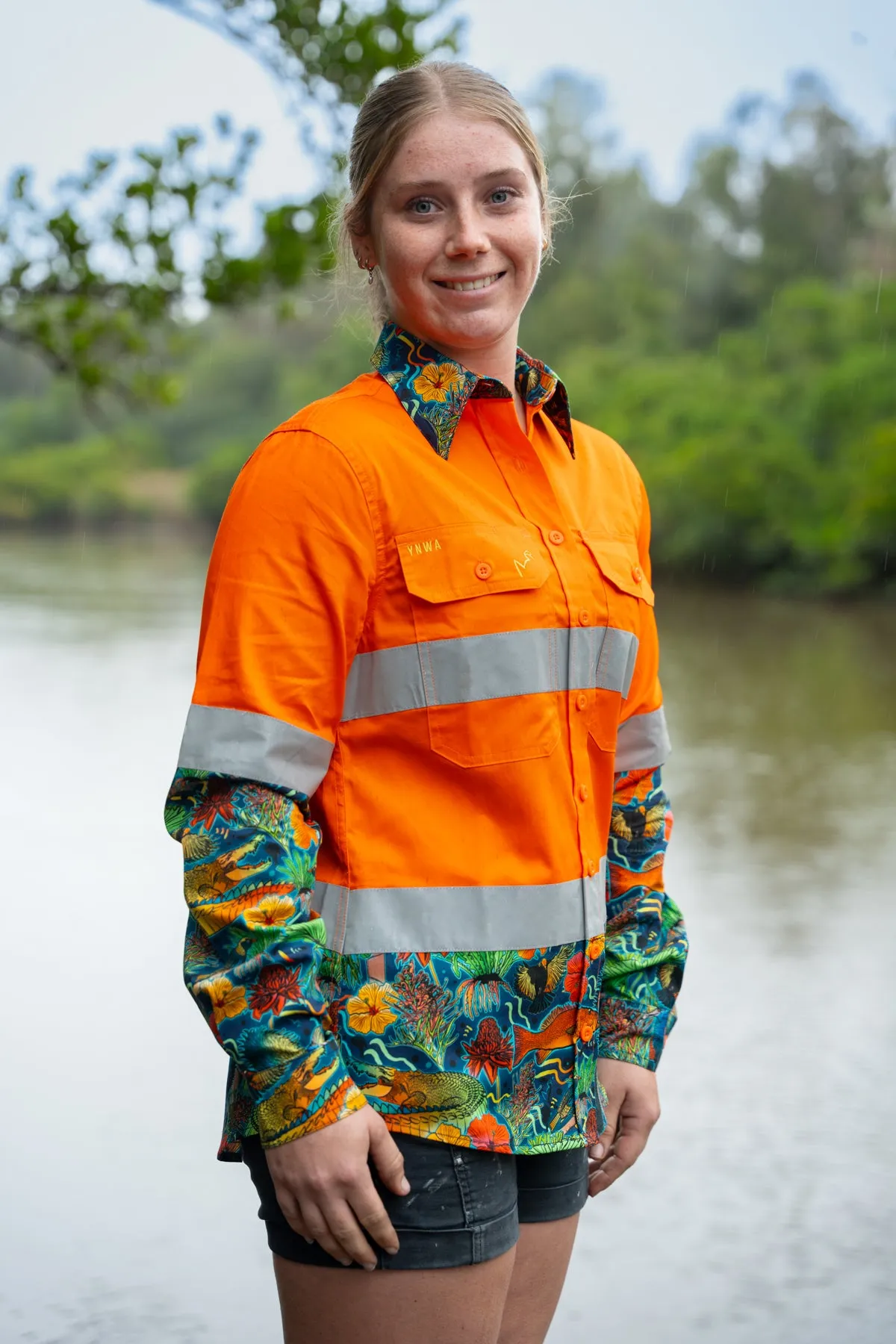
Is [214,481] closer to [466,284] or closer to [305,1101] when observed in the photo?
[466,284]

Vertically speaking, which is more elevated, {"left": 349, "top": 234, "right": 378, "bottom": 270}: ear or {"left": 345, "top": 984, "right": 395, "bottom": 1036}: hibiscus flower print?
{"left": 349, "top": 234, "right": 378, "bottom": 270}: ear

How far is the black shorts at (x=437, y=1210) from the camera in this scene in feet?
4.05

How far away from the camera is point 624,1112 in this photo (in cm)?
150

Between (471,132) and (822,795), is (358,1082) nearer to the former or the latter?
(471,132)

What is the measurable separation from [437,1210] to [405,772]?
0.35m

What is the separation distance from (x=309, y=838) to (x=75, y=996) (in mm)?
2957

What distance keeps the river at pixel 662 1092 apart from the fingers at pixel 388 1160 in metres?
1.49

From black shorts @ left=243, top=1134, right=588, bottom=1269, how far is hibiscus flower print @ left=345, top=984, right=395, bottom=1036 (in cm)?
9

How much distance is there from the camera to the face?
1.33m

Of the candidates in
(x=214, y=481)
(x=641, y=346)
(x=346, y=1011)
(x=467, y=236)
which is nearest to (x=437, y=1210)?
(x=346, y=1011)

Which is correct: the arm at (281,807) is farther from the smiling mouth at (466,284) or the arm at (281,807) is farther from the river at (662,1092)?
the river at (662,1092)

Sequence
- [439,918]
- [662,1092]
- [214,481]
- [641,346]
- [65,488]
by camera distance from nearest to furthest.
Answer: [439,918] → [662,1092] → [641,346] → [214,481] → [65,488]

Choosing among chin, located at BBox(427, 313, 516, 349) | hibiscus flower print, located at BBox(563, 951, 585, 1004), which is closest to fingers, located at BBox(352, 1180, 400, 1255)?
hibiscus flower print, located at BBox(563, 951, 585, 1004)

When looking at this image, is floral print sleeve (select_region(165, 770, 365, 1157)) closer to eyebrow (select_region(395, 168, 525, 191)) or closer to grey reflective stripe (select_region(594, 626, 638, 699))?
grey reflective stripe (select_region(594, 626, 638, 699))
